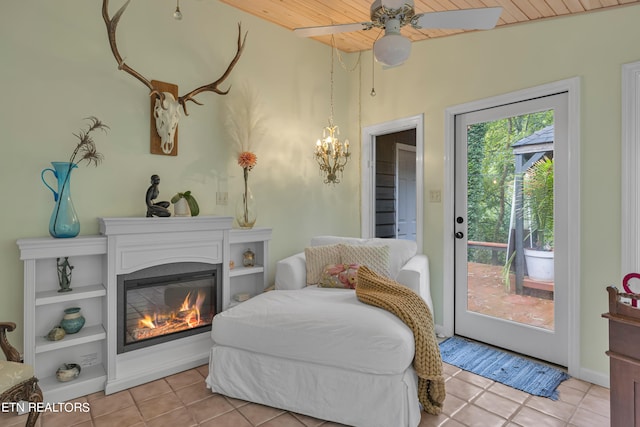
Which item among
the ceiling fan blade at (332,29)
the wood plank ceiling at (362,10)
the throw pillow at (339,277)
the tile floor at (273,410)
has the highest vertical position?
the wood plank ceiling at (362,10)

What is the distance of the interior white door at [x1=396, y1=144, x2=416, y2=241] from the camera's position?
3.72 m

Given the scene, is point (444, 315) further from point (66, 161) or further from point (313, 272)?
point (66, 161)

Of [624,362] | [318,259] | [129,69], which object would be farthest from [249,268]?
[624,362]

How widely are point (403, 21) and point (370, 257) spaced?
A: 67.0 inches

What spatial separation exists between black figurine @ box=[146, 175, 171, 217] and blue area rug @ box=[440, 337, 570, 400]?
2422 mm

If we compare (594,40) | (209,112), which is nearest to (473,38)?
(594,40)

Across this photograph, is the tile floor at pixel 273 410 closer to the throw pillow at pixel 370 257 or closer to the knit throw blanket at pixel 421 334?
the knit throw blanket at pixel 421 334

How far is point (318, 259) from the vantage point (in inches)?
114

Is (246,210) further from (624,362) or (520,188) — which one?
(624,362)

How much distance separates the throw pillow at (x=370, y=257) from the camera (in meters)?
2.80

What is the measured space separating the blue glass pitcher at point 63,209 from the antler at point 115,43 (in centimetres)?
74

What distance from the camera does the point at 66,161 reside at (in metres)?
2.32

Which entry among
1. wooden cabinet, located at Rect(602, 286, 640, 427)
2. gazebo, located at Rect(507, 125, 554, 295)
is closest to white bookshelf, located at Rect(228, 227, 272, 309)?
gazebo, located at Rect(507, 125, 554, 295)

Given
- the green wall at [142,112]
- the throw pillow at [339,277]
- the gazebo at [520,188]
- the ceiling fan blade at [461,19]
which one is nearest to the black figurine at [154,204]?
the green wall at [142,112]
